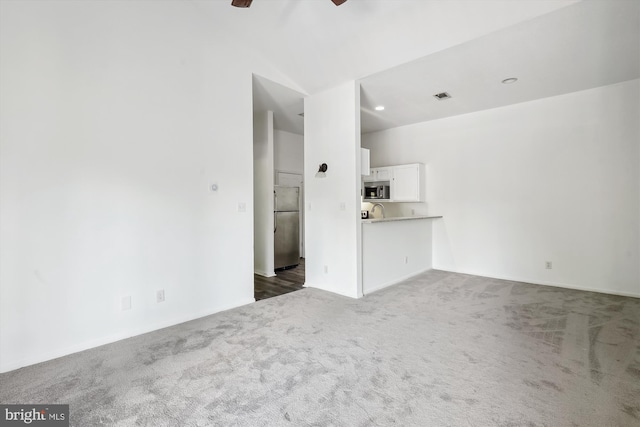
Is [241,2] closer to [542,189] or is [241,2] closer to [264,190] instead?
[264,190]

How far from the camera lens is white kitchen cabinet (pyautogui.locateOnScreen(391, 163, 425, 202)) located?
221 inches

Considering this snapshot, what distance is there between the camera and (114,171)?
2705mm

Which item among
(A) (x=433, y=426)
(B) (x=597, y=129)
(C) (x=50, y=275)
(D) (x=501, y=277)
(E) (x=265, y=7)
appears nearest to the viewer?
(A) (x=433, y=426)

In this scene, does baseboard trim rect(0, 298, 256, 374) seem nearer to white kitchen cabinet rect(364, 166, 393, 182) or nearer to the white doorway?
the white doorway

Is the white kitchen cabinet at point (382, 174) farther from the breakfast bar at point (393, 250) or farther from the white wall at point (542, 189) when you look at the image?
the breakfast bar at point (393, 250)

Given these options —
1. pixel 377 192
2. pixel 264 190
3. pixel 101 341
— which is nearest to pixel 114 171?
pixel 101 341

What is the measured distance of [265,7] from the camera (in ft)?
10.4

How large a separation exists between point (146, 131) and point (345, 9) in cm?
235

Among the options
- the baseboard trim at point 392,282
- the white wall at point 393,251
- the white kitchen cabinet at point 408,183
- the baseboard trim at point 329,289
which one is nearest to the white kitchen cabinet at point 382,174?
the white kitchen cabinet at point 408,183

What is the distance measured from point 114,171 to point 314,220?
258 cm

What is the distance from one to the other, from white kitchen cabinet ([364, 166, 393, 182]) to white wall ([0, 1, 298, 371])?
3254mm

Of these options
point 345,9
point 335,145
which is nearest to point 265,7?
point 345,9

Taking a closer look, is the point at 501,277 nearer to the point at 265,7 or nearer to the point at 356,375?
the point at 356,375

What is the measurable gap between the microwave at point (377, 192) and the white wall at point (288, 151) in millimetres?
1582
